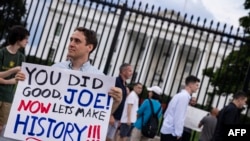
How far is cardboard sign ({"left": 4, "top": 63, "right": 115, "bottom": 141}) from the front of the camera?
3240 millimetres

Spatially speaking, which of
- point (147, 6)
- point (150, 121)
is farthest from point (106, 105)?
point (147, 6)

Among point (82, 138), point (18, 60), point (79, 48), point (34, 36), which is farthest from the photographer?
point (34, 36)

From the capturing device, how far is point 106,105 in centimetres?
333

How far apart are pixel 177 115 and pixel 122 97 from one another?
58.4 inches

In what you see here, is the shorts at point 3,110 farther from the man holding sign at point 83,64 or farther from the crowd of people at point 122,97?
the man holding sign at point 83,64

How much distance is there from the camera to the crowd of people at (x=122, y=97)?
11.4ft

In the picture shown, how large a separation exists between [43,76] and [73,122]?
422 mm

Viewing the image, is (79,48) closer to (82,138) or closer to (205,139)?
(82,138)

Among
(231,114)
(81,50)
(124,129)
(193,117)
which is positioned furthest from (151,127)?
(81,50)

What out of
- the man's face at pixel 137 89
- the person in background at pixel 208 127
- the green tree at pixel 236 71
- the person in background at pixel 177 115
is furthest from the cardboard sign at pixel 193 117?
the person in background at pixel 177 115

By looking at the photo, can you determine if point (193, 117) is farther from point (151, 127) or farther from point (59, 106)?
point (59, 106)

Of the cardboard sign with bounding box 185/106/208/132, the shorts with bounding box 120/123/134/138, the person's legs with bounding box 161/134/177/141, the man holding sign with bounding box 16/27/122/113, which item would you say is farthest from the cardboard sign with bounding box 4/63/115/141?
the cardboard sign with bounding box 185/106/208/132

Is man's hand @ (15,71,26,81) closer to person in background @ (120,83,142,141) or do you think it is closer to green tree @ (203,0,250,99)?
person in background @ (120,83,142,141)

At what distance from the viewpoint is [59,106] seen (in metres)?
3.32
